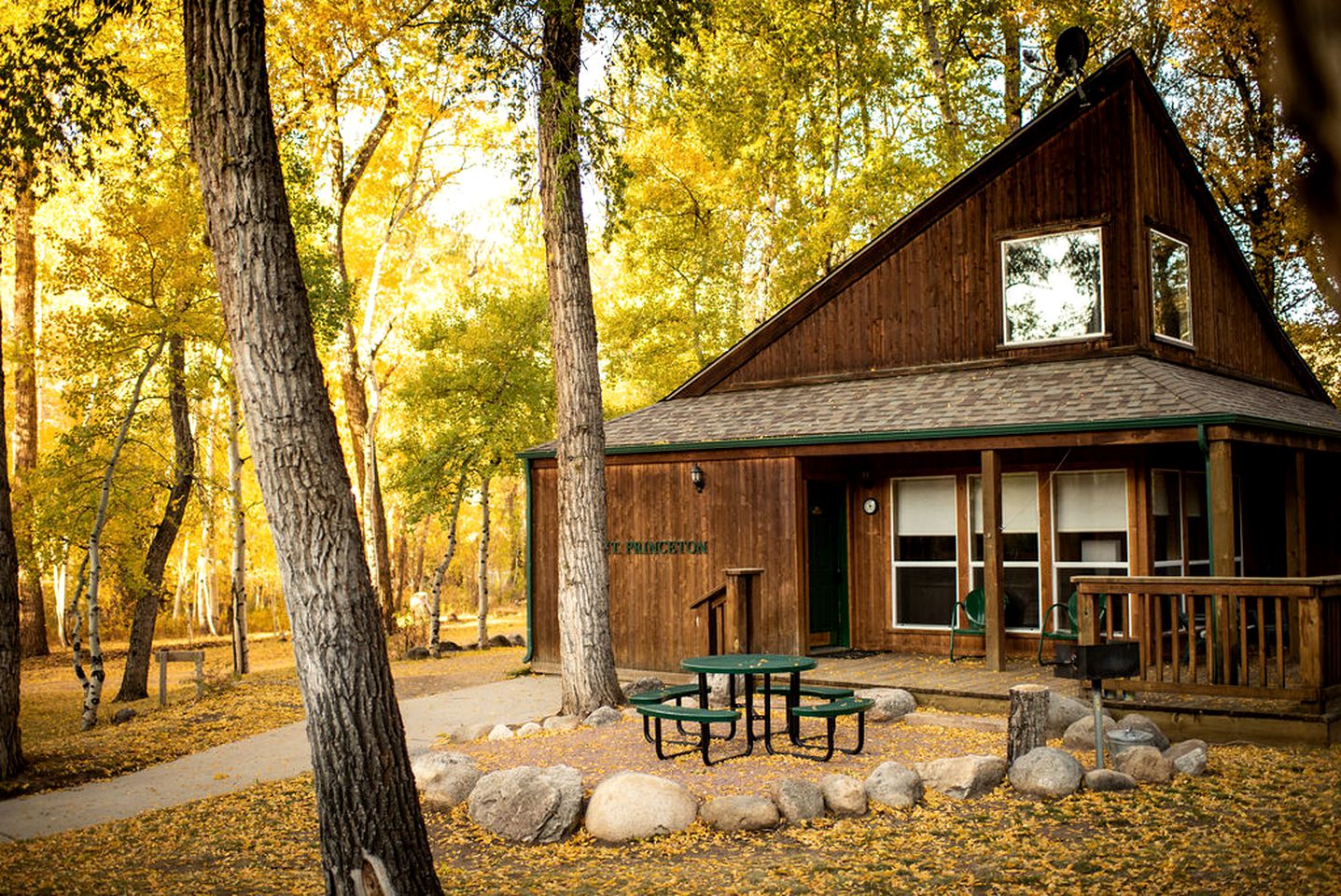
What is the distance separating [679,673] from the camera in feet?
45.3

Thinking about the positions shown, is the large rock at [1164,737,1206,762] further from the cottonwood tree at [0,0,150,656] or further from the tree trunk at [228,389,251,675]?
the tree trunk at [228,389,251,675]

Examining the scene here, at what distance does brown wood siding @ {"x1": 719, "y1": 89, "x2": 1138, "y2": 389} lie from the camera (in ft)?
44.0

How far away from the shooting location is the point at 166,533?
16203 mm

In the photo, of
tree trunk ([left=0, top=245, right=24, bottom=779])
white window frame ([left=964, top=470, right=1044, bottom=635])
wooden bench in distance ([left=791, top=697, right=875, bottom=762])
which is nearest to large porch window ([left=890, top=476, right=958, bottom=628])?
white window frame ([left=964, top=470, right=1044, bottom=635])

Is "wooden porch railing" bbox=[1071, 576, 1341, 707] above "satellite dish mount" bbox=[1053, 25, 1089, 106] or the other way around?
the other way around

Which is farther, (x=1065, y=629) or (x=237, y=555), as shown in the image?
(x=237, y=555)

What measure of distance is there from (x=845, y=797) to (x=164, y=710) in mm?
10223

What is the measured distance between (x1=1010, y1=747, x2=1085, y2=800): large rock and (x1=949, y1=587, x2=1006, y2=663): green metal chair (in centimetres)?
437

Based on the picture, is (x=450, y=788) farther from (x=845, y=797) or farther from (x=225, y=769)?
(x=225, y=769)

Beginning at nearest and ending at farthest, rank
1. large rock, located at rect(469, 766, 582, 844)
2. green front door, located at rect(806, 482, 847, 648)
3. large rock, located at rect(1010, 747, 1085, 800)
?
1. large rock, located at rect(469, 766, 582, 844)
2. large rock, located at rect(1010, 747, 1085, 800)
3. green front door, located at rect(806, 482, 847, 648)

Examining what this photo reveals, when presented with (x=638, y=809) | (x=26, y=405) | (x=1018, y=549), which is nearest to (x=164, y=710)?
(x=638, y=809)

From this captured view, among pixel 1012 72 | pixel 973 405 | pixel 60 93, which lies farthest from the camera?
pixel 1012 72

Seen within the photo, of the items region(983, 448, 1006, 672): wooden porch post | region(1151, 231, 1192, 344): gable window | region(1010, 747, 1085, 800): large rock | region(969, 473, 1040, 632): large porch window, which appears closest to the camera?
region(1010, 747, 1085, 800): large rock

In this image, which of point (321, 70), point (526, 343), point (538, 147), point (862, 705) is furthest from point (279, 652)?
point (862, 705)
